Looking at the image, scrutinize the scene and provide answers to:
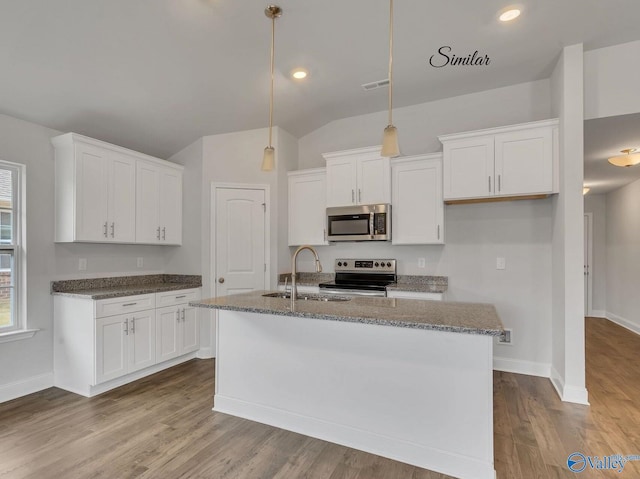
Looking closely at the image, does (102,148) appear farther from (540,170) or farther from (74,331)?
(540,170)

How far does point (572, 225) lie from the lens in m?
3.00

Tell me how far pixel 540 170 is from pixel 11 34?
430 centimetres

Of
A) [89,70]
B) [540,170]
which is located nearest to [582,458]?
[540,170]

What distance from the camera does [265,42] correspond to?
2.90 metres

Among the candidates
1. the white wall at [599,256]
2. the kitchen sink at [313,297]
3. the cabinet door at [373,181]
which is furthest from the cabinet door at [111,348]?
the white wall at [599,256]

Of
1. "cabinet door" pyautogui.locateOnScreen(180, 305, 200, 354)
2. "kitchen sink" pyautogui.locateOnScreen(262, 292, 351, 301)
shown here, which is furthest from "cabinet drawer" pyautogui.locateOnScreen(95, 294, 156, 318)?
"kitchen sink" pyautogui.locateOnScreen(262, 292, 351, 301)

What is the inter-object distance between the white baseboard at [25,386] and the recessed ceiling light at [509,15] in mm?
4975

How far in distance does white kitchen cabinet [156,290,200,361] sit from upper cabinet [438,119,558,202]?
312 cm

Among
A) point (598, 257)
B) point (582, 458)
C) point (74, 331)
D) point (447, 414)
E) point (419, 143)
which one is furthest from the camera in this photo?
point (598, 257)

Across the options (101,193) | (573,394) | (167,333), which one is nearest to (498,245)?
(573,394)

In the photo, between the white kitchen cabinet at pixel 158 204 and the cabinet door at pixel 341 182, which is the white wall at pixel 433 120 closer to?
the cabinet door at pixel 341 182

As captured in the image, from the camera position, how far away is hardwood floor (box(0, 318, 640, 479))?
80.9 inches

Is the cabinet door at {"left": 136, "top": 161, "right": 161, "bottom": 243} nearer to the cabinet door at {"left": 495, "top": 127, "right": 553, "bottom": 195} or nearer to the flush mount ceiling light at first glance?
the cabinet door at {"left": 495, "top": 127, "right": 553, "bottom": 195}

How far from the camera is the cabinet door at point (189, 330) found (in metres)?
3.99
